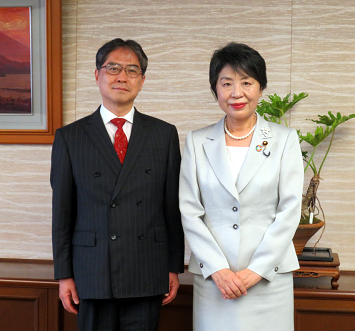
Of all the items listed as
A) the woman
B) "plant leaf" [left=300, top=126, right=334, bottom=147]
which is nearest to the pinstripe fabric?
the woman

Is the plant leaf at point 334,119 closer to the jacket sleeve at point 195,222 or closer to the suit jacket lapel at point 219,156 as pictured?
the suit jacket lapel at point 219,156

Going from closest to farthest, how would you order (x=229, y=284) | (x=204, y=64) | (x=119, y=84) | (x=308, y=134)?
(x=229, y=284) → (x=119, y=84) → (x=308, y=134) → (x=204, y=64)

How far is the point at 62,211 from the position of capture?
5.63 ft

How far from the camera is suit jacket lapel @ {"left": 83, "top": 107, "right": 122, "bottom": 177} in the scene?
5.57 ft

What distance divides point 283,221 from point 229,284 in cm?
31

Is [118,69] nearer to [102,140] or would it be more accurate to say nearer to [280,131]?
[102,140]

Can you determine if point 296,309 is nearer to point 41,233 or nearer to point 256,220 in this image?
point 256,220

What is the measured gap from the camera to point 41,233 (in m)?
2.70

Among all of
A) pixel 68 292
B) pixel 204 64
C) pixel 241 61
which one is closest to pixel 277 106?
pixel 204 64

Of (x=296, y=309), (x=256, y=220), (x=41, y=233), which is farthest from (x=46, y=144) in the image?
(x=296, y=309)

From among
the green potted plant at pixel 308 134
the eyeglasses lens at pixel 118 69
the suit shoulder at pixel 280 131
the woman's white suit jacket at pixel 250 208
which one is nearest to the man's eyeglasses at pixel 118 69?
the eyeglasses lens at pixel 118 69

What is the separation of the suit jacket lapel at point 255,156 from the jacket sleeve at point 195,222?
18cm

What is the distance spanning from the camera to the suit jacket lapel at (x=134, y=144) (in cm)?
167

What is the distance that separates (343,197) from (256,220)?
42.7 inches
